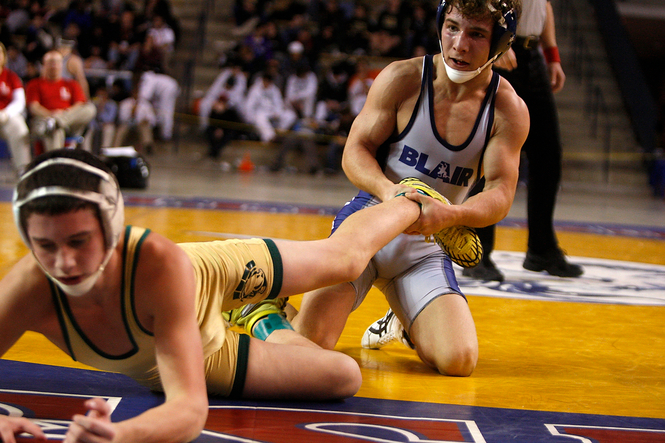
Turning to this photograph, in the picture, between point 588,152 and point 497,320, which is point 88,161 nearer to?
point 497,320

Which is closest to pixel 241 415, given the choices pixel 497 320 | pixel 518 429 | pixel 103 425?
pixel 103 425

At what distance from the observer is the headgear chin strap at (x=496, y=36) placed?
8.36 feet

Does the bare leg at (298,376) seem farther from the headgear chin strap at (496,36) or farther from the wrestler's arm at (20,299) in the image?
the headgear chin strap at (496,36)

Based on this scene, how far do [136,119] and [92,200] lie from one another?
1028 cm

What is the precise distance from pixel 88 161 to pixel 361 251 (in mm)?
926

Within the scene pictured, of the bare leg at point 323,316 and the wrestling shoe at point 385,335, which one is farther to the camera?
the wrestling shoe at point 385,335

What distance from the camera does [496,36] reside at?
8.38 feet

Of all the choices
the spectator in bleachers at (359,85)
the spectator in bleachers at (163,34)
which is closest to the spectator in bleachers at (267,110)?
the spectator in bleachers at (359,85)

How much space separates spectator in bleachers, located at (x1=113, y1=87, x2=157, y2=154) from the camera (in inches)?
440

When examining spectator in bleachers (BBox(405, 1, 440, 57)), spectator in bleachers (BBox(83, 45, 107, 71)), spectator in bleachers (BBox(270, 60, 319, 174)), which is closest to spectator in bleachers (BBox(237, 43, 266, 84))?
spectator in bleachers (BBox(270, 60, 319, 174))

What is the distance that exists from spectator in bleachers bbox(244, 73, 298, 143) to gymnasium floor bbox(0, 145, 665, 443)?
21.4 ft

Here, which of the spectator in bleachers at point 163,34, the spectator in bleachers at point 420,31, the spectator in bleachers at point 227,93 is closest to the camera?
the spectator in bleachers at point 227,93

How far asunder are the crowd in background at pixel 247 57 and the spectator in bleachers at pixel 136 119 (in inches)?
0.7

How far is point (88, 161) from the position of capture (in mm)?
1487
